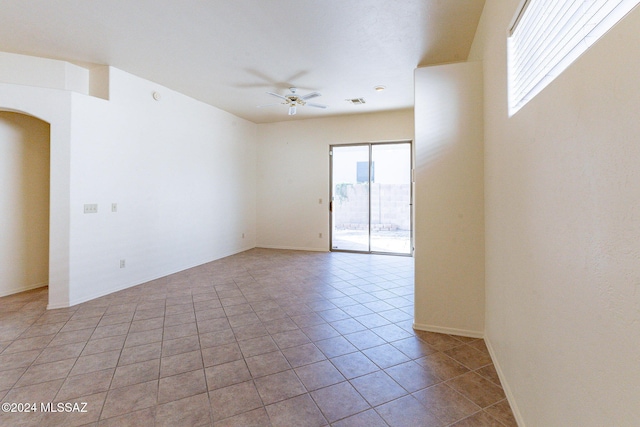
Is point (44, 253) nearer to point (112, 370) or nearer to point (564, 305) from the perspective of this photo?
point (112, 370)

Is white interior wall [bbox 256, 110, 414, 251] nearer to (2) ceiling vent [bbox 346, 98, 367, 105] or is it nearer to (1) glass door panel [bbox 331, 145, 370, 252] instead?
(1) glass door panel [bbox 331, 145, 370, 252]

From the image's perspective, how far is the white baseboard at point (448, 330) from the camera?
264 centimetres

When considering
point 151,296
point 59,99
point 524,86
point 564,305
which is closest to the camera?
point 564,305

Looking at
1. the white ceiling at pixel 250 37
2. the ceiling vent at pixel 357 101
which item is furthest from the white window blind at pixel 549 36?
the ceiling vent at pixel 357 101

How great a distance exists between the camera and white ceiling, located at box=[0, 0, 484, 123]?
8.54ft

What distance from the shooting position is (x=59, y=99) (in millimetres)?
3352

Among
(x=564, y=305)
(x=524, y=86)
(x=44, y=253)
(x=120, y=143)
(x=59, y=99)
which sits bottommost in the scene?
(x=44, y=253)

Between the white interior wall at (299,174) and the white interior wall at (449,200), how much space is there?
11.7 ft

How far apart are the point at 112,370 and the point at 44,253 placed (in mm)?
3295

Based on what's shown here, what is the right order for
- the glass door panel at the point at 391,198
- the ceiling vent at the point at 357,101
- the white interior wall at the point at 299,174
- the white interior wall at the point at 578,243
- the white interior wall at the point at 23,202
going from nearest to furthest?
the white interior wall at the point at 578,243
the white interior wall at the point at 23,202
the ceiling vent at the point at 357,101
the glass door panel at the point at 391,198
the white interior wall at the point at 299,174

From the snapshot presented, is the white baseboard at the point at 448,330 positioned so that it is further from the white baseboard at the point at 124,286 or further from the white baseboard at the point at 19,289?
the white baseboard at the point at 19,289

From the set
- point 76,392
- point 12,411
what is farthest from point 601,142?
point 12,411

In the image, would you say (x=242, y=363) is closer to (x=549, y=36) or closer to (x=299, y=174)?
(x=549, y=36)

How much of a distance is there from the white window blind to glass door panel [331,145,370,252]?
4.85 metres
